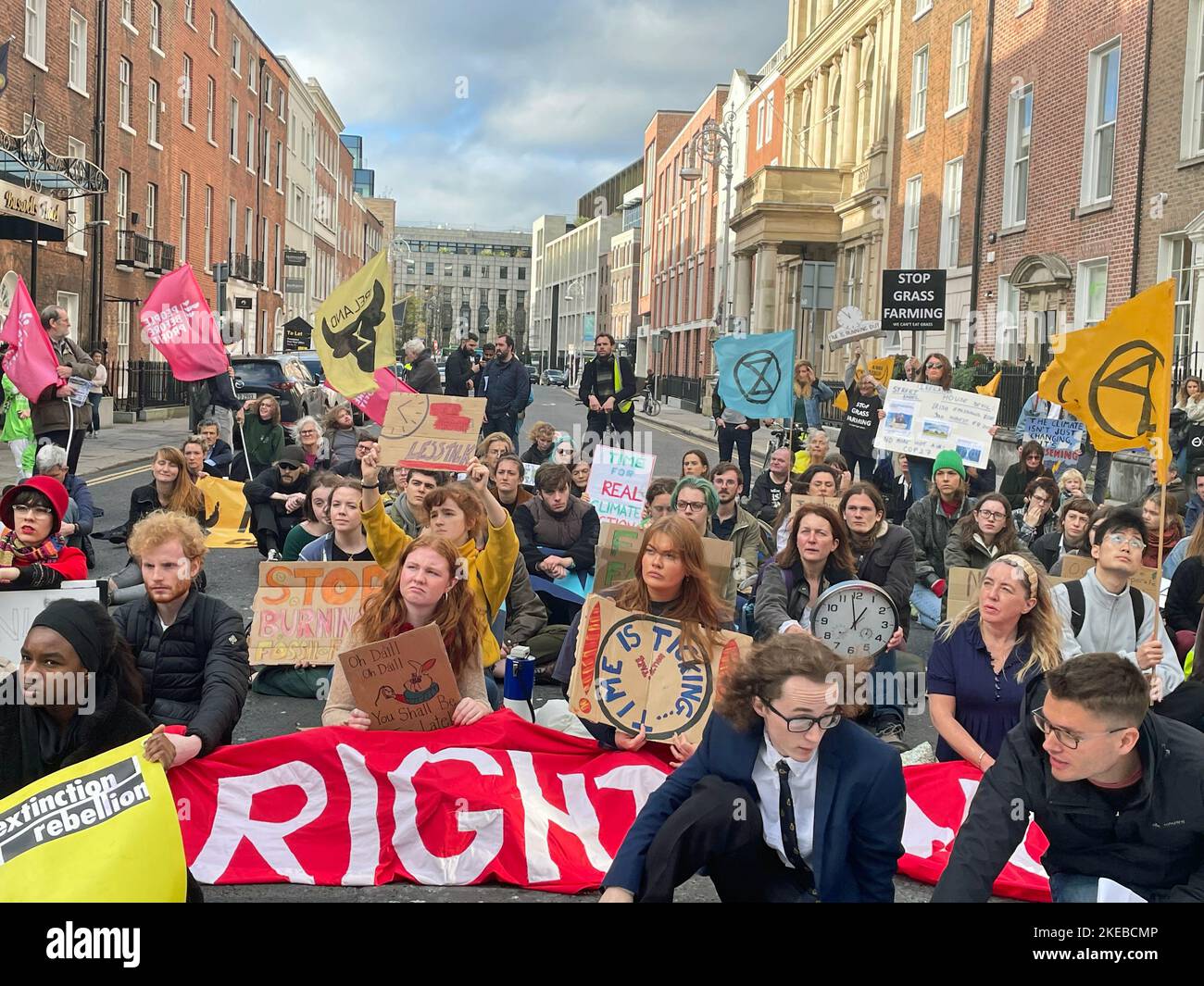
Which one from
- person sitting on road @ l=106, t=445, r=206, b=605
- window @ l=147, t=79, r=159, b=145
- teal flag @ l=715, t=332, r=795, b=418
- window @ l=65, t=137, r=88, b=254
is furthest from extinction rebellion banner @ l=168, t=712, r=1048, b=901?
window @ l=147, t=79, r=159, b=145

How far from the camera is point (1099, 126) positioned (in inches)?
893

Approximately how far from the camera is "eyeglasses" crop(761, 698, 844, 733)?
3.48 m

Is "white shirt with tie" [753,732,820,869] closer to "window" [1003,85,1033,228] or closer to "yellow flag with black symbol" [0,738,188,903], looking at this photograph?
"yellow flag with black symbol" [0,738,188,903]

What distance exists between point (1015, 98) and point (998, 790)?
25.3 m

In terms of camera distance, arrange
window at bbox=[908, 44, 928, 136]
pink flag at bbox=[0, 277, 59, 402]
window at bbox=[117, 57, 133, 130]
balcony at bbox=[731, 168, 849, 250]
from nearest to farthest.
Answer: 1. pink flag at bbox=[0, 277, 59, 402]
2. window at bbox=[908, 44, 928, 136]
3. window at bbox=[117, 57, 133, 130]
4. balcony at bbox=[731, 168, 849, 250]

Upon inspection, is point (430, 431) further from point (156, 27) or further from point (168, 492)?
point (156, 27)

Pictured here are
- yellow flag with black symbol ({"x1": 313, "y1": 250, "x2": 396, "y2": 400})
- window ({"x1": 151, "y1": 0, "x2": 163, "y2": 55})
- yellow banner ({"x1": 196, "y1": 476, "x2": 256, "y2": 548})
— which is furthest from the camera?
window ({"x1": 151, "y1": 0, "x2": 163, "y2": 55})

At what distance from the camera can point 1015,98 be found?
26.3 m

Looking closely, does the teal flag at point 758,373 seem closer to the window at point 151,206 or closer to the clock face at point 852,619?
the clock face at point 852,619

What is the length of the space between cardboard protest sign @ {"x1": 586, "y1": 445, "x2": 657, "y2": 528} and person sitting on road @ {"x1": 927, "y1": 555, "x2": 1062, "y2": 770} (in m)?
5.27

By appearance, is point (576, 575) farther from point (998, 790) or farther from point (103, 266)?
point (103, 266)

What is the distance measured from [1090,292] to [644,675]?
19677 millimetres

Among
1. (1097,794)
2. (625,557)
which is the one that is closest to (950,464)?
(625,557)

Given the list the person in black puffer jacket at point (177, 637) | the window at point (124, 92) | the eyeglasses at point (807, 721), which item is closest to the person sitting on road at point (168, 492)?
the person in black puffer jacket at point (177, 637)
